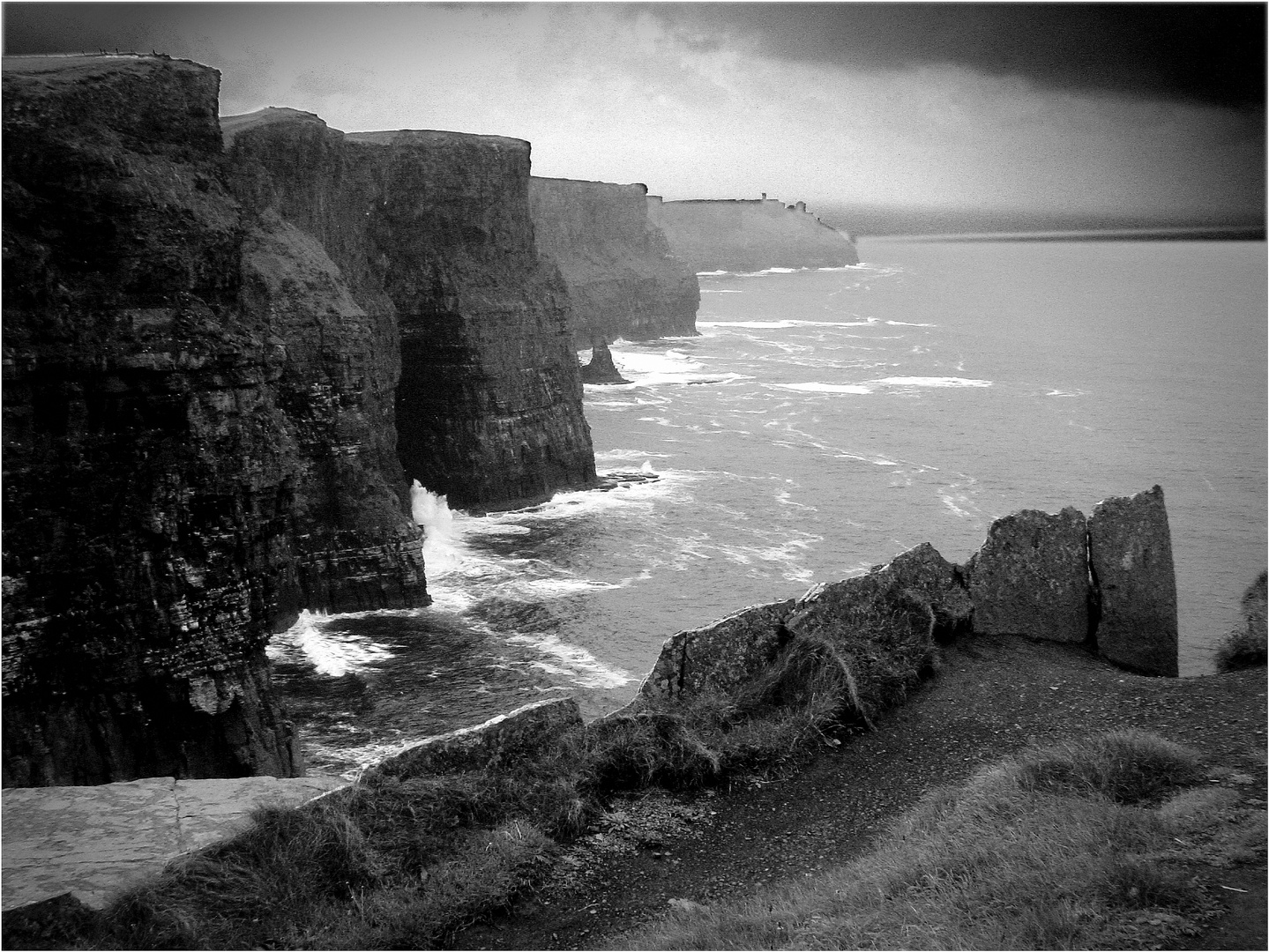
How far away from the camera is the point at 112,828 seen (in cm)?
892

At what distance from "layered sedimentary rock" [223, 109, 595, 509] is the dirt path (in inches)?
1169

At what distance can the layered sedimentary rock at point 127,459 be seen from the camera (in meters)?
16.7

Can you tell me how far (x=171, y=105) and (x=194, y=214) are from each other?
8.60ft

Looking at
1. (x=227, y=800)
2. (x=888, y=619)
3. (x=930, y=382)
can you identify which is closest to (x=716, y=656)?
(x=888, y=619)

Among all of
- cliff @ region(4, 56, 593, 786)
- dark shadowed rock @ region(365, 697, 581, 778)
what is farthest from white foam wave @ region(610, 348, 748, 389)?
dark shadowed rock @ region(365, 697, 581, 778)

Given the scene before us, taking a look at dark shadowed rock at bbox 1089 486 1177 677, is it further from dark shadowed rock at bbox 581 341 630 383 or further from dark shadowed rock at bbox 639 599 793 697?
dark shadowed rock at bbox 581 341 630 383

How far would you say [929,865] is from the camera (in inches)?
307

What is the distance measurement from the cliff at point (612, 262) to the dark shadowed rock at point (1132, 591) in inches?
2879

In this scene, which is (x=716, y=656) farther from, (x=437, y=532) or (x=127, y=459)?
(x=437, y=532)

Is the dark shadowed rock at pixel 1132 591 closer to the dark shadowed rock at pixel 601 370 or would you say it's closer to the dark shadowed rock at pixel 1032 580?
the dark shadowed rock at pixel 1032 580

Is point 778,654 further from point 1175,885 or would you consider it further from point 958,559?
point 958,559

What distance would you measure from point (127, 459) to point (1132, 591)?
1474 centimetres

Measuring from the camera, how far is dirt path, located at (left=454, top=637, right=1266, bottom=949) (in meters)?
7.91

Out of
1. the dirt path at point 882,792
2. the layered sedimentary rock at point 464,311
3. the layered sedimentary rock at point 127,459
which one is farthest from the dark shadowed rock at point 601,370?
the dirt path at point 882,792
